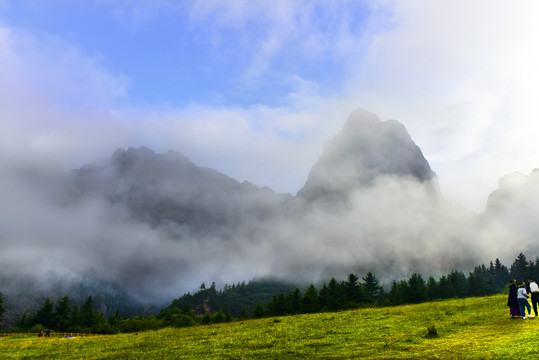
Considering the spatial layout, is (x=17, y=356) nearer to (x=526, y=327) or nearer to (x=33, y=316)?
(x=526, y=327)

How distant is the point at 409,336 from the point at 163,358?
16.1 meters

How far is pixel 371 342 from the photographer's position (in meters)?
23.2

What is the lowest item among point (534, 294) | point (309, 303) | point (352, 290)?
point (309, 303)

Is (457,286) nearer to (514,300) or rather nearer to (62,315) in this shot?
(514,300)

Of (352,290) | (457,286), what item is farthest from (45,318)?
(457,286)

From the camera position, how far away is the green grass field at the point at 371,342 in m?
18.7

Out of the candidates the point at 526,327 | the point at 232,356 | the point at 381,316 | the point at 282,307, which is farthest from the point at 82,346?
the point at 282,307

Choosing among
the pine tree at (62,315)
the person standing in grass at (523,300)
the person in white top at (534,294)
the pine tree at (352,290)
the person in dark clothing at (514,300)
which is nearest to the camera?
the person standing in grass at (523,300)

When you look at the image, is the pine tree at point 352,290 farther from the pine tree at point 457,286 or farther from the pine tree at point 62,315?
the pine tree at point 62,315

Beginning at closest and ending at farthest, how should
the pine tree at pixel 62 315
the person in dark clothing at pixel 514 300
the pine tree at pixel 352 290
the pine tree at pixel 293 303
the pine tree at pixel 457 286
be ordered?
the person in dark clothing at pixel 514 300, the pine tree at pixel 352 290, the pine tree at pixel 293 303, the pine tree at pixel 62 315, the pine tree at pixel 457 286

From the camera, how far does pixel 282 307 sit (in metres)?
94.9

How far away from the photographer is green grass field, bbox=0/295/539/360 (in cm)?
1872

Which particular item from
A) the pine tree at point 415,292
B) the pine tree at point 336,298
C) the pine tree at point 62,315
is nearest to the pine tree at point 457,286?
the pine tree at point 415,292

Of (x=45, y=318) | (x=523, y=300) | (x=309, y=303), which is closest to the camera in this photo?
(x=523, y=300)
